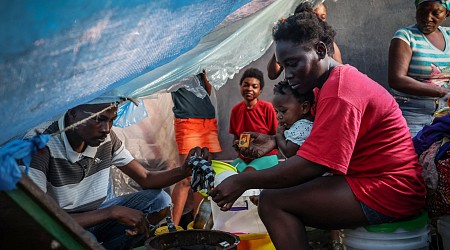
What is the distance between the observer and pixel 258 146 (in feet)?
11.0

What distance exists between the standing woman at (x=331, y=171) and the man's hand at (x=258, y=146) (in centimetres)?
60

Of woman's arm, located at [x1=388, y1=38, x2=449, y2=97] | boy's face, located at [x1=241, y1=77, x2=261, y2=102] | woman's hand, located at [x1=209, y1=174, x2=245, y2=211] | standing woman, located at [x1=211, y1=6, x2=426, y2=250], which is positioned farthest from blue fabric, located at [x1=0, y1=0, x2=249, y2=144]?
boy's face, located at [x1=241, y1=77, x2=261, y2=102]

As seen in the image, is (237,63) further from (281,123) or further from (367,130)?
(367,130)

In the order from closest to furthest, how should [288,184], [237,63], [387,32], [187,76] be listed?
[288,184]
[187,76]
[237,63]
[387,32]

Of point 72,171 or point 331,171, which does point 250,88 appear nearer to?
point 72,171

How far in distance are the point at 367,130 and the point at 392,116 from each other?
15 centimetres

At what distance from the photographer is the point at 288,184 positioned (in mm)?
2473

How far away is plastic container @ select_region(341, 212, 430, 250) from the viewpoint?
255 cm

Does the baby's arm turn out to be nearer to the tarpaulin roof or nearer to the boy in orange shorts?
the tarpaulin roof

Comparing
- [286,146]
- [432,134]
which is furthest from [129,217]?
[432,134]

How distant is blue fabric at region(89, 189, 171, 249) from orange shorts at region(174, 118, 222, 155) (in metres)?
1.52

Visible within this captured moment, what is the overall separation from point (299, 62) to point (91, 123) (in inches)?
42.0

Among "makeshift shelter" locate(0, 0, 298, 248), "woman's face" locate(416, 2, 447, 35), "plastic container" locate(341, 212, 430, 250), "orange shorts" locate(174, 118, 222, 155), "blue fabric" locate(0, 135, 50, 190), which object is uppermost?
"makeshift shelter" locate(0, 0, 298, 248)

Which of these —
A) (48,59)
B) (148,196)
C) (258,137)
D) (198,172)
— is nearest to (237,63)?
(258,137)
